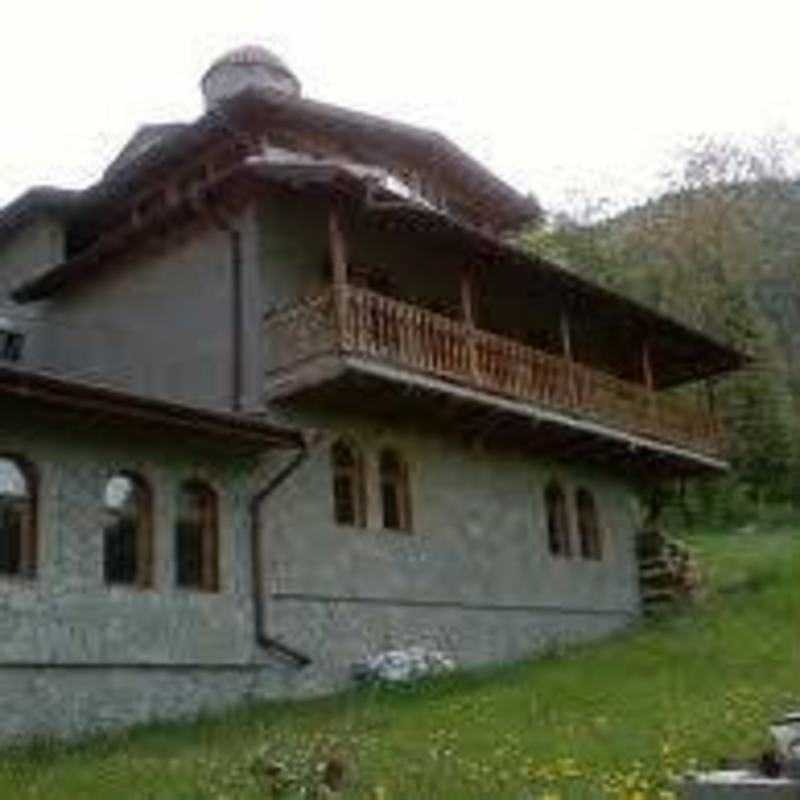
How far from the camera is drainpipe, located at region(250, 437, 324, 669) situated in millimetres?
21688

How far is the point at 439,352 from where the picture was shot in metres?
23.4

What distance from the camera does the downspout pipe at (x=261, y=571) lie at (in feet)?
71.2

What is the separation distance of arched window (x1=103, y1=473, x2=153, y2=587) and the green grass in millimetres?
2106

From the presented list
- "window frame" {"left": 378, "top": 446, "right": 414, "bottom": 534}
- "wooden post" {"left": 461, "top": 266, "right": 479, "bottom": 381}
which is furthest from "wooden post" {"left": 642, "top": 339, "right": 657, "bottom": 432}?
"window frame" {"left": 378, "top": 446, "right": 414, "bottom": 534}

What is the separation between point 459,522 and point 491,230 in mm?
9668

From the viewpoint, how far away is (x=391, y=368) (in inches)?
877

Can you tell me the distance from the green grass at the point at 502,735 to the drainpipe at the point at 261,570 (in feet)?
3.86

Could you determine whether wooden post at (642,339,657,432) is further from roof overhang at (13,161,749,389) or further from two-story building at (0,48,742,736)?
roof overhang at (13,161,749,389)

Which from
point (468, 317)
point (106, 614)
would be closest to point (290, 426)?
point (468, 317)

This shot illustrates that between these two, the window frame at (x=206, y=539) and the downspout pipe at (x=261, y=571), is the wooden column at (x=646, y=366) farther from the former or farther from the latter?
the window frame at (x=206, y=539)

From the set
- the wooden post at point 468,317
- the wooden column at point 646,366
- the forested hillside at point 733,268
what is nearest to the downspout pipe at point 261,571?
the wooden post at point 468,317

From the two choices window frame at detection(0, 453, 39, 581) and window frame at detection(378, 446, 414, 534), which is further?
window frame at detection(378, 446, 414, 534)

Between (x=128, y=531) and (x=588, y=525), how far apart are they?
11586mm

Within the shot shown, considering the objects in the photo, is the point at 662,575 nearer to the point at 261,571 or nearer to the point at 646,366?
the point at 646,366
